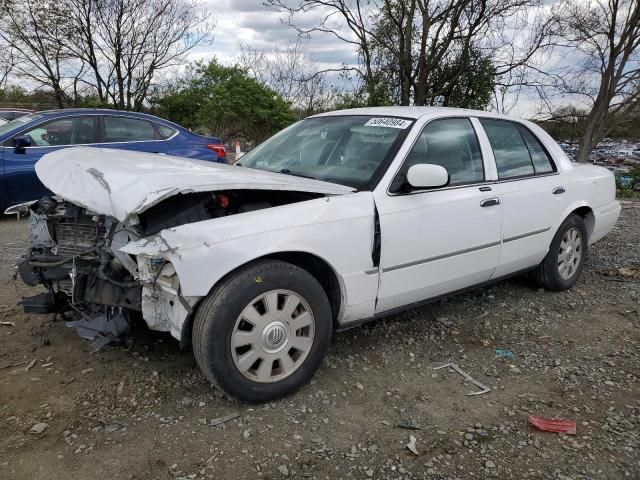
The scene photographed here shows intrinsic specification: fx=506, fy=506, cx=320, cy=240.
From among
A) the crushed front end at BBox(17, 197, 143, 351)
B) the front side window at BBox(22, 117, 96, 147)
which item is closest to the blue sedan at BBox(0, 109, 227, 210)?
the front side window at BBox(22, 117, 96, 147)

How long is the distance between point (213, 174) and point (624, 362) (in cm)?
294

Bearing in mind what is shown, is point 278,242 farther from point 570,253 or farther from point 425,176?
point 570,253

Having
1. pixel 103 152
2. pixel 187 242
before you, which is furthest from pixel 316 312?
pixel 103 152

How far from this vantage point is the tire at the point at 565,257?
4.46 m

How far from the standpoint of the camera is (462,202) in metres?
3.46

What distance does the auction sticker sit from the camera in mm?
Answer: 3465

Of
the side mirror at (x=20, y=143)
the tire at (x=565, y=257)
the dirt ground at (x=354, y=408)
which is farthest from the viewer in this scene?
the side mirror at (x=20, y=143)

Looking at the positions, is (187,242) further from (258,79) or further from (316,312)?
(258,79)

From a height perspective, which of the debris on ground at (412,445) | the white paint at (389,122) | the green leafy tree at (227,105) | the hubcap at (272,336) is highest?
the green leafy tree at (227,105)

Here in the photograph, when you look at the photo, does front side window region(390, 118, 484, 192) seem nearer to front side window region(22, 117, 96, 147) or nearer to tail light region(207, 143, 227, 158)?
tail light region(207, 143, 227, 158)

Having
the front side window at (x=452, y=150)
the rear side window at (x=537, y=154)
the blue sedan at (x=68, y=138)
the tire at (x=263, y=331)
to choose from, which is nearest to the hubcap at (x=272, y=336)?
the tire at (x=263, y=331)

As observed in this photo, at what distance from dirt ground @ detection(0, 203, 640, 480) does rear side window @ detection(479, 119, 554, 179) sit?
1.22m

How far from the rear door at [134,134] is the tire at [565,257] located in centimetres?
572

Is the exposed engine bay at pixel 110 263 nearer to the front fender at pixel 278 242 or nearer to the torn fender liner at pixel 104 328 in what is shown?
the torn fender liner at pixel 104 328
